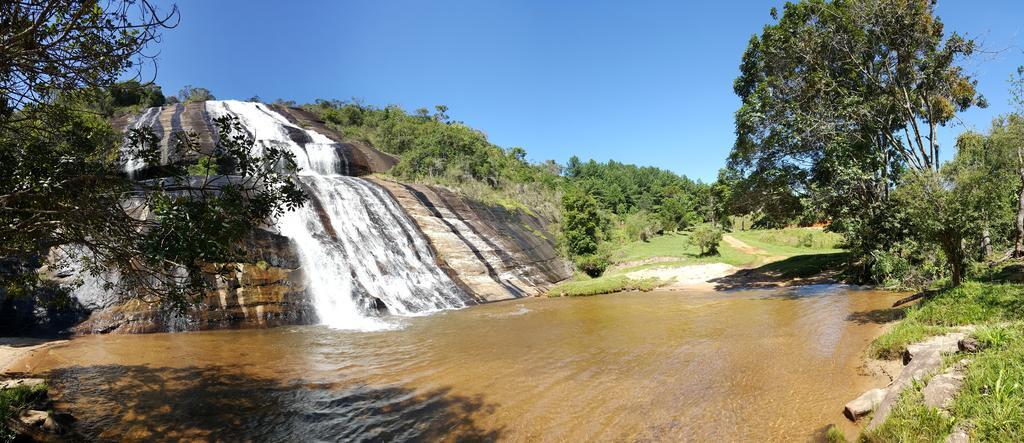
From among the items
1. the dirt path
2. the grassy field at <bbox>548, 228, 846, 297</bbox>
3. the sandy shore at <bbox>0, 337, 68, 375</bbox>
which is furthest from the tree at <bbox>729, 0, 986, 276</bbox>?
the sandy shore at <bbox>0, 337, 68, 375</bbox>

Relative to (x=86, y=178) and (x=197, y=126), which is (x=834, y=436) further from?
(x=197, y=126)

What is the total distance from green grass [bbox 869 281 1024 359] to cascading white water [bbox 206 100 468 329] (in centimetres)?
1424

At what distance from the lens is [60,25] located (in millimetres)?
5508

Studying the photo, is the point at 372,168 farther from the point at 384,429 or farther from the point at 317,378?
the point at 384,429

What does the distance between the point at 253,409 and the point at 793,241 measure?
54459 mm

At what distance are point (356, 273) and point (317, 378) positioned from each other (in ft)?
38.8

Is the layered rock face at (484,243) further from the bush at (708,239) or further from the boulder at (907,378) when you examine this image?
the boulder at (907,378)

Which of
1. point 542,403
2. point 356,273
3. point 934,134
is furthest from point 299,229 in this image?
point 934,134

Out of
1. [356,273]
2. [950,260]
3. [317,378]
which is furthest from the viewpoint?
[356,273]

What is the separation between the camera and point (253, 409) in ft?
25.8

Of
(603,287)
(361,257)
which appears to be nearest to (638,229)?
(603,287)

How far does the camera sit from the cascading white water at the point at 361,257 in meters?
19.3

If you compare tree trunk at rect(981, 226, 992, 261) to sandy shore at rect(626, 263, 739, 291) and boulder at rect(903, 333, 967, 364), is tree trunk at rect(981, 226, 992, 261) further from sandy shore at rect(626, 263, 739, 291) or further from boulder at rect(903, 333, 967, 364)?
sandy shore at rect(626, 263, 739, 291)

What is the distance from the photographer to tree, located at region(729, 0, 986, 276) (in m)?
17.8
